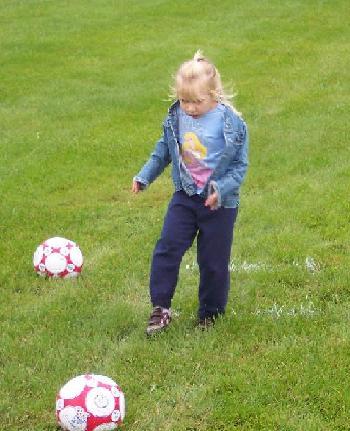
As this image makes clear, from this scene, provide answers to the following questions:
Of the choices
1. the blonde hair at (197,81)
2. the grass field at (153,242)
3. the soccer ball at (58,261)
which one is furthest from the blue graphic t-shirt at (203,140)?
the soccer ball at (58,261)

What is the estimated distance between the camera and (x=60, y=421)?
160 inches

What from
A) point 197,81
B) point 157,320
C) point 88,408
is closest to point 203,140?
point 197,81

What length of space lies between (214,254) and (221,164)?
0.58 meters

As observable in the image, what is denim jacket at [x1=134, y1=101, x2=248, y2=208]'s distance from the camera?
4671mm

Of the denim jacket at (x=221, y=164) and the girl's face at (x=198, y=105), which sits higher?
the girl's face at (x=198, y=105)

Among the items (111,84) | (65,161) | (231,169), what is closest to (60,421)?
(231,169)

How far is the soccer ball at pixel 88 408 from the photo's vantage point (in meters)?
4.02

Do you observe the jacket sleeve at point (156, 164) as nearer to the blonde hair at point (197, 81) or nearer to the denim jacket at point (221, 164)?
the denim jacket at point (221, 164)

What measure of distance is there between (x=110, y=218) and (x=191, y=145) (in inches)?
118

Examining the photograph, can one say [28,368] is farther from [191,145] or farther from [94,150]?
[94,150]

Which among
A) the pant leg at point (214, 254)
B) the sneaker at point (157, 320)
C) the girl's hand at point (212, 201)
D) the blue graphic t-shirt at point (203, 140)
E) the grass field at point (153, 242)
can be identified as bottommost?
the grass field at point (153, 242)

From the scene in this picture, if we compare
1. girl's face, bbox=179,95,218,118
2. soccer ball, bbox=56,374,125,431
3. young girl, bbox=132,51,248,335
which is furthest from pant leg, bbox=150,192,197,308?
soccer ball, bbox=56,374,125,431

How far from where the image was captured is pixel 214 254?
4.89 m

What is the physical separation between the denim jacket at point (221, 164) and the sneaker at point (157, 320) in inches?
31.6
